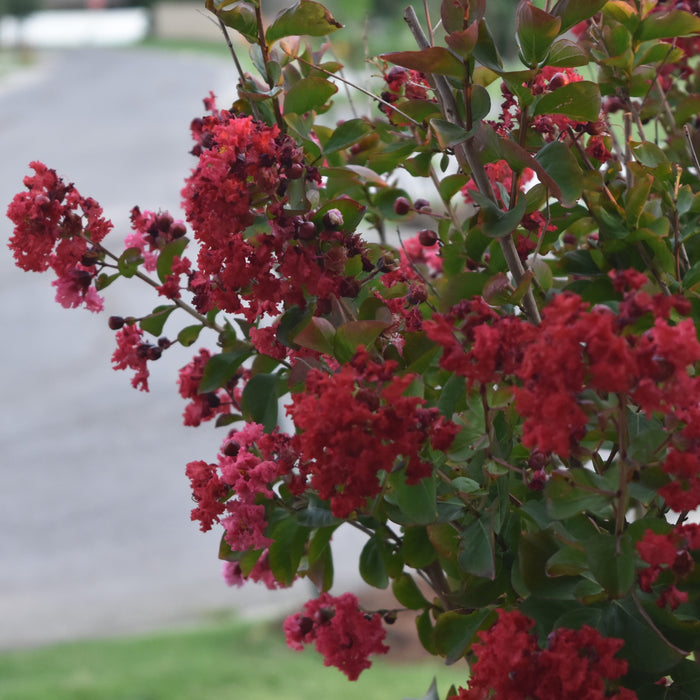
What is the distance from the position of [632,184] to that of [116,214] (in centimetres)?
697

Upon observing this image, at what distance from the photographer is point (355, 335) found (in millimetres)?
597

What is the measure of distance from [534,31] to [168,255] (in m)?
0.33

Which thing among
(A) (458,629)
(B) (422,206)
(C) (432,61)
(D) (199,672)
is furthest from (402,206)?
(D) (199,672)

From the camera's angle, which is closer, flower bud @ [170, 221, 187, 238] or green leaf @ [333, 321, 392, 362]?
green leaf @ [333, 321, 392, 362]

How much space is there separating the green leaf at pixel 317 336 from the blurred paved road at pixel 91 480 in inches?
104

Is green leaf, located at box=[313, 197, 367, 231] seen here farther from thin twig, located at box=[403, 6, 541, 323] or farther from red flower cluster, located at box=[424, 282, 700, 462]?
red flower cluster, located at box=[424, 282, 700, 462]

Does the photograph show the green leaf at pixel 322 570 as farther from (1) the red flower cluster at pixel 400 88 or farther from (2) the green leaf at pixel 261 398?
(1) the red flower cluster at pixel 400 88

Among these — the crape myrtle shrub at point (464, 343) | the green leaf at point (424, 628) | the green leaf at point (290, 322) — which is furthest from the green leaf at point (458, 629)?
the green leaf at point (290, 322)

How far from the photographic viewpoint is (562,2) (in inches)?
23.4

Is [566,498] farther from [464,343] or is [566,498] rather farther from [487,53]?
[487,53]

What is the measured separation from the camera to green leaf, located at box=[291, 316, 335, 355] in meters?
0.62

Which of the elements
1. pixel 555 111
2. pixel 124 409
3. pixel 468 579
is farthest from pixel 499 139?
pixel 124 409

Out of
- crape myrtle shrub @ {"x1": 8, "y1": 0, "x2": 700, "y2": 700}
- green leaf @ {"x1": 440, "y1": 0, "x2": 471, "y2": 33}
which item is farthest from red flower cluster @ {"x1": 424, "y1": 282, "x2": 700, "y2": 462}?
green leaf @ {"x1": 440, "y1": 0, "x2": 471, "y2": 33}

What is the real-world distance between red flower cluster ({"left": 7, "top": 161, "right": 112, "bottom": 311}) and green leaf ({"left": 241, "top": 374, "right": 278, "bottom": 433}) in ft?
0.49
